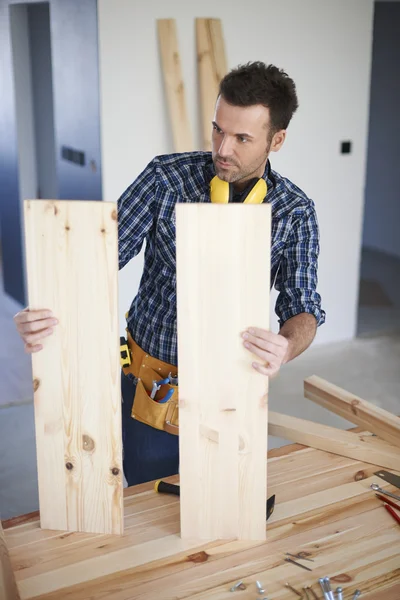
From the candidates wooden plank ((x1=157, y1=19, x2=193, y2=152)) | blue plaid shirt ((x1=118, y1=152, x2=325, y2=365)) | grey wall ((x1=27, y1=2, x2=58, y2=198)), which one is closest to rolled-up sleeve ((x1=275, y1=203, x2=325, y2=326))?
blue plaid shirt ((x1=118, y1=152, x2=325, y2=365))

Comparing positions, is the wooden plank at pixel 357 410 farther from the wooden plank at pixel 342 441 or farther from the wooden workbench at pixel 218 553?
the wooden workbench at pixel 218 553

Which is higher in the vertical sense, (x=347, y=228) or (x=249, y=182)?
(x=249, y=182)

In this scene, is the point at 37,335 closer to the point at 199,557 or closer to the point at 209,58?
the point at 199,557

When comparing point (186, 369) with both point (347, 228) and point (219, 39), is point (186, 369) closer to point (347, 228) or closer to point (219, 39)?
point (219, 39)

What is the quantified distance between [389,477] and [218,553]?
1.69 feet

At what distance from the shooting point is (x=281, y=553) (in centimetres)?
148

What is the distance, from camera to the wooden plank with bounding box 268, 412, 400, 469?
1842mm

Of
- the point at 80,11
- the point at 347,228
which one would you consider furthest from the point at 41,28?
the point at 347,228

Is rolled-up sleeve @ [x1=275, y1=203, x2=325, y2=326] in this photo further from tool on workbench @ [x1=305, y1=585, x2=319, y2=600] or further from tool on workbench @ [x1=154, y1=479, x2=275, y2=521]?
tool on workbench @ [x1=305, y1=585, x2=319, y2=600]

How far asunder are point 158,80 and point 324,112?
1213 mm

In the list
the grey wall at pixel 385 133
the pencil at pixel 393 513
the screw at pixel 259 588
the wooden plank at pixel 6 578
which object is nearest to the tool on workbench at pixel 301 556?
the screw at pixel 259 588

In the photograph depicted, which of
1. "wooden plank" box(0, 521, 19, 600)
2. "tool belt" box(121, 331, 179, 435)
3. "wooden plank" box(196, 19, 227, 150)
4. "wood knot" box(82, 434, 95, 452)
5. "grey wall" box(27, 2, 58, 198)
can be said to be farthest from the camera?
"grey wall" box(27, 2, 58, 198)

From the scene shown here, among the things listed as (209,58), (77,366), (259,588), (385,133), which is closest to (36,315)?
(77,366)

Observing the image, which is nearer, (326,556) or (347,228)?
(326,556)
